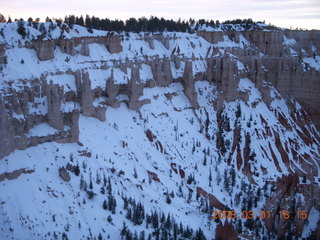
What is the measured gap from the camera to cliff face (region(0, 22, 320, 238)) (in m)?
45.1

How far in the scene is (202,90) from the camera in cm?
6562

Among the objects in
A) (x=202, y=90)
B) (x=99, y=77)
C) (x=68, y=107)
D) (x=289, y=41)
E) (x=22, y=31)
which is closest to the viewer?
(x=68, y=107)

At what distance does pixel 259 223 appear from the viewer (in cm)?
4784

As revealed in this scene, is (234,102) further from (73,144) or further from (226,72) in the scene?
(73,144)

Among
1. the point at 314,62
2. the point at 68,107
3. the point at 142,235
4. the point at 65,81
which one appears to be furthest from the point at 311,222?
the point at 314,62

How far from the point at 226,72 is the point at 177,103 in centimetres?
1001

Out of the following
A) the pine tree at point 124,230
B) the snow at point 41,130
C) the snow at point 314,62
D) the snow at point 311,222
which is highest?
the snow at point 314,62

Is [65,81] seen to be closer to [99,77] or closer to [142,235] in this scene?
[99,77]

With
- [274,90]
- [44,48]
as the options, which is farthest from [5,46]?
[274,90]

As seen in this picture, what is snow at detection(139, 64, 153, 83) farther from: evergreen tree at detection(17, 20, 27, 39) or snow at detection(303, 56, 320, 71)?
snow at detection(303, 56, 320, 71)

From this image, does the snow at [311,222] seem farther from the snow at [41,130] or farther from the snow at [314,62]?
the snow at [314,62]

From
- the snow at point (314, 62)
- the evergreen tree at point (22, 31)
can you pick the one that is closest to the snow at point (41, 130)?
the evergreen tree at point (22, 31)

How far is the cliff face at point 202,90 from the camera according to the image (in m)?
45.1

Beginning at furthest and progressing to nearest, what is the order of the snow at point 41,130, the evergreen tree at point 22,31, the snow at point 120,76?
the snow at point 120,76 → the evergreen tree at point 22,31 → the snow at point 41,130
